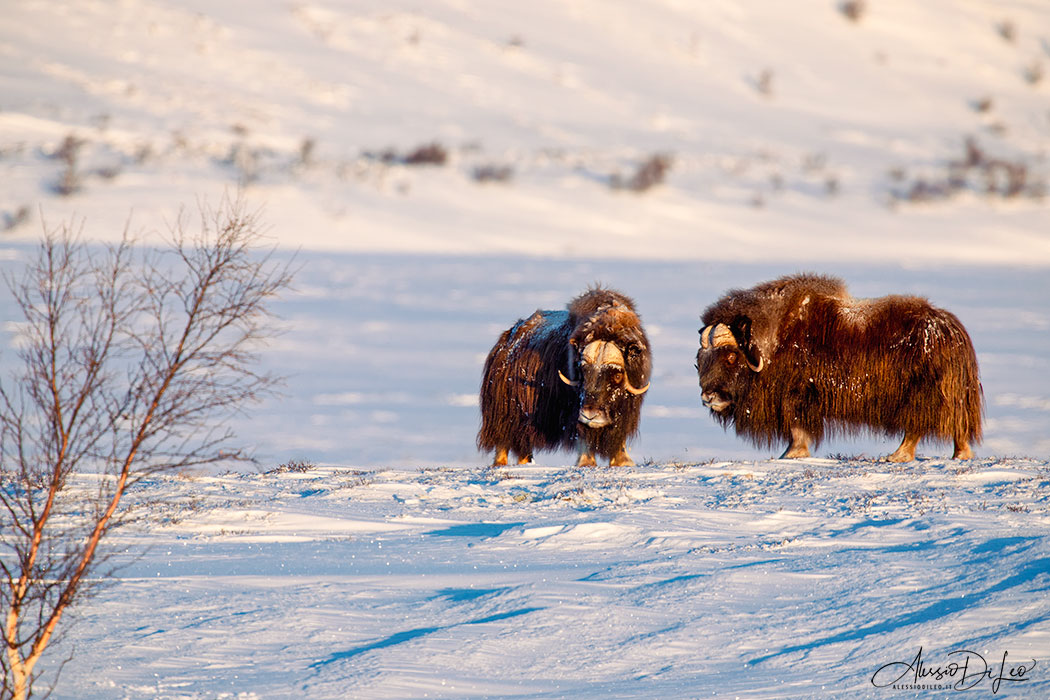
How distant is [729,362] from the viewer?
8.46 meters

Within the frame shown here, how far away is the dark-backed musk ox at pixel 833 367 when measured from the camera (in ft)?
26.4

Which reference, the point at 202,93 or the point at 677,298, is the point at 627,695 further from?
the point at 202,93

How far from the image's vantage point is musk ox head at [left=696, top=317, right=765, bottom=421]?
8406mm

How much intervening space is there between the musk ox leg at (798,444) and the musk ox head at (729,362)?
0.45m

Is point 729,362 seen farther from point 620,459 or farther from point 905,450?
point 905,450

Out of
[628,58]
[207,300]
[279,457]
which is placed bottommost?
[279,457]

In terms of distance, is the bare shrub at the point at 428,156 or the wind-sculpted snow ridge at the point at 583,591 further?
the bare shrub at the point at 428,156

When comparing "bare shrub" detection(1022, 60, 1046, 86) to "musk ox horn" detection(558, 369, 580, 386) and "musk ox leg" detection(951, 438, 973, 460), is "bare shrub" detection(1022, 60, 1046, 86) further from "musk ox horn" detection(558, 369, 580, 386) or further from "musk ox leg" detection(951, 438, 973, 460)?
"musk ox horn" detection(558, 369, 580, 386)

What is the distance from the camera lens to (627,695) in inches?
172

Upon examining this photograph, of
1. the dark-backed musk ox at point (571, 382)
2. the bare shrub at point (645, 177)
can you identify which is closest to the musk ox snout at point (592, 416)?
the dark-backed musk ox at point (571, 382)

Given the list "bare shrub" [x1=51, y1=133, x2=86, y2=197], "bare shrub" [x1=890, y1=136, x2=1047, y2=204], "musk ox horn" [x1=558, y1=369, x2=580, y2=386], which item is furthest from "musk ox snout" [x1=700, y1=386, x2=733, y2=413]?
"bare shrub" [x1=890, y1=136, x2=1047, y2=204]

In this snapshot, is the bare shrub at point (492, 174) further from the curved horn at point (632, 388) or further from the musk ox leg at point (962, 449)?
the musk ox leg at point (962, 449)

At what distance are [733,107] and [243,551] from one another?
105 feet

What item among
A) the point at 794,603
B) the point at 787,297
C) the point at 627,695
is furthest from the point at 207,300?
the point at 787,297
